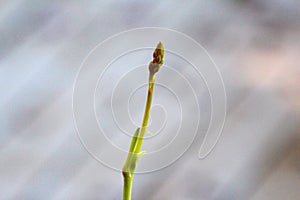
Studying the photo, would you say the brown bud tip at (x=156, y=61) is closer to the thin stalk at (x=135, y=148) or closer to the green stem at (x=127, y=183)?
→ the thin stalk at (x=135, y=148)

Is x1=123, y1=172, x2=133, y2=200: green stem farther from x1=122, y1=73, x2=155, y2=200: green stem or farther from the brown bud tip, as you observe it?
the brown bud tip

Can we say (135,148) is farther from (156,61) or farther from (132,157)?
(156,61)

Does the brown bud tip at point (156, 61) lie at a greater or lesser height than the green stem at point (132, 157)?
greater

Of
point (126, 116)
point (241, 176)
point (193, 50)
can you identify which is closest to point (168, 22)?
point (193, 50)

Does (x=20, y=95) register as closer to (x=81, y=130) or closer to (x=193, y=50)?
(x=81, y=130)

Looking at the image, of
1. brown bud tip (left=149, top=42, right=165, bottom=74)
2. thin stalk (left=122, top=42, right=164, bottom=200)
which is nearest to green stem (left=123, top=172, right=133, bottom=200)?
thin stalk (left=122, top=42, right=164, bottom=200)

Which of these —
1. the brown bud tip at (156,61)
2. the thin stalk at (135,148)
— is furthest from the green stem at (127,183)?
the brown bud tip at (156,61)

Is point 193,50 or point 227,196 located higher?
point 193,50

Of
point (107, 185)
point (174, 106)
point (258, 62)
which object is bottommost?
point (107, 185)
